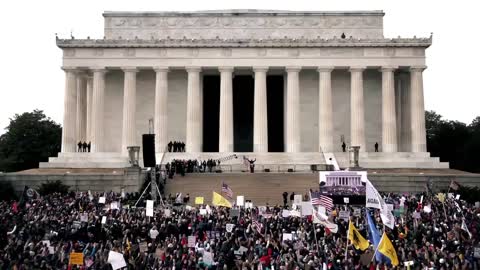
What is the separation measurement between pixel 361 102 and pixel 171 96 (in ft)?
76.7

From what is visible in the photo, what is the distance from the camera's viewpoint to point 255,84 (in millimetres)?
73750

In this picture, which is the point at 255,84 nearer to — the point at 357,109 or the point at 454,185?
the point at 357,109

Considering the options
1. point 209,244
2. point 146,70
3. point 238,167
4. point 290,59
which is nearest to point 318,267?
point 209,244

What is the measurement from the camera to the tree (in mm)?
87812

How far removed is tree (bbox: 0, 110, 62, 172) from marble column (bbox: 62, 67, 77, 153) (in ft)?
55.1

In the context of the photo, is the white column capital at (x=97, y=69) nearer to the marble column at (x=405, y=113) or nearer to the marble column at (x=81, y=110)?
the marble column at (x=81, y=110)

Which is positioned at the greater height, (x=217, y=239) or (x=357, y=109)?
(x=357, y=109)

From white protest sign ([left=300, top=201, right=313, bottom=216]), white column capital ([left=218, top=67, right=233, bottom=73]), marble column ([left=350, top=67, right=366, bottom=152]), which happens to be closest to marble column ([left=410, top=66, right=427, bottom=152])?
marble column ([left=350, top=67, right=366, bottom=152])

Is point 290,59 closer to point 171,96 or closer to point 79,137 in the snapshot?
point 171,96

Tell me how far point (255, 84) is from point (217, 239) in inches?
1838

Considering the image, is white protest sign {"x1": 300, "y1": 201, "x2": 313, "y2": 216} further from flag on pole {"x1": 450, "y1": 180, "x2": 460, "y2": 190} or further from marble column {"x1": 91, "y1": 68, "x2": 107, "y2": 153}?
marble column {"x1": 91, "y1": 68, "x2": 107, "y2": 153}

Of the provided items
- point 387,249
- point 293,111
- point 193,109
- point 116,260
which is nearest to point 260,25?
point 293,111

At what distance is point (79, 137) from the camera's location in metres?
76.2

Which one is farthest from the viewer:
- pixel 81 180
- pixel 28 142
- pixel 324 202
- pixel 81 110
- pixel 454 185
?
pixel 28 142
